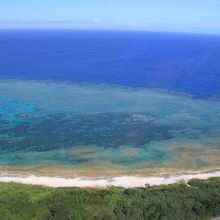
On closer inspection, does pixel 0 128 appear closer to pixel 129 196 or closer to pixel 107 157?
pixel 107 157

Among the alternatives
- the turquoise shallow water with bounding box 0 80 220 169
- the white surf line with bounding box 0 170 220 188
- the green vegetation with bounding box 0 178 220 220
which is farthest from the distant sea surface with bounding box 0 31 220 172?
the green vegetation with bounding box 0 178 220 220

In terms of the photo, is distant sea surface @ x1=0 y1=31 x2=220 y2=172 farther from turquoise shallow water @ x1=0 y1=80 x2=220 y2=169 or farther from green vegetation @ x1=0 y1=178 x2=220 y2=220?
green vegetation @ x1=0 y1=178 x2=220 y2=220

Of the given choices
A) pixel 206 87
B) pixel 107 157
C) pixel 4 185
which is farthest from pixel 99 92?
pixel 4 185

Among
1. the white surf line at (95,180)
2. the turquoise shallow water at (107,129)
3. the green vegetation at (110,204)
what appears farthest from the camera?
the turquoise shallow water at (107,129)

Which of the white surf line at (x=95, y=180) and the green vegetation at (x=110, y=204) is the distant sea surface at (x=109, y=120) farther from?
the green vegetation at (x=110, y=204)

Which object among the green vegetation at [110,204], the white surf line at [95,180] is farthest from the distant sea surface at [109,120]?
the green vegetation at [110,204]

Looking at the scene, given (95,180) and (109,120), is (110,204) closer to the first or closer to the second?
(95,180)
